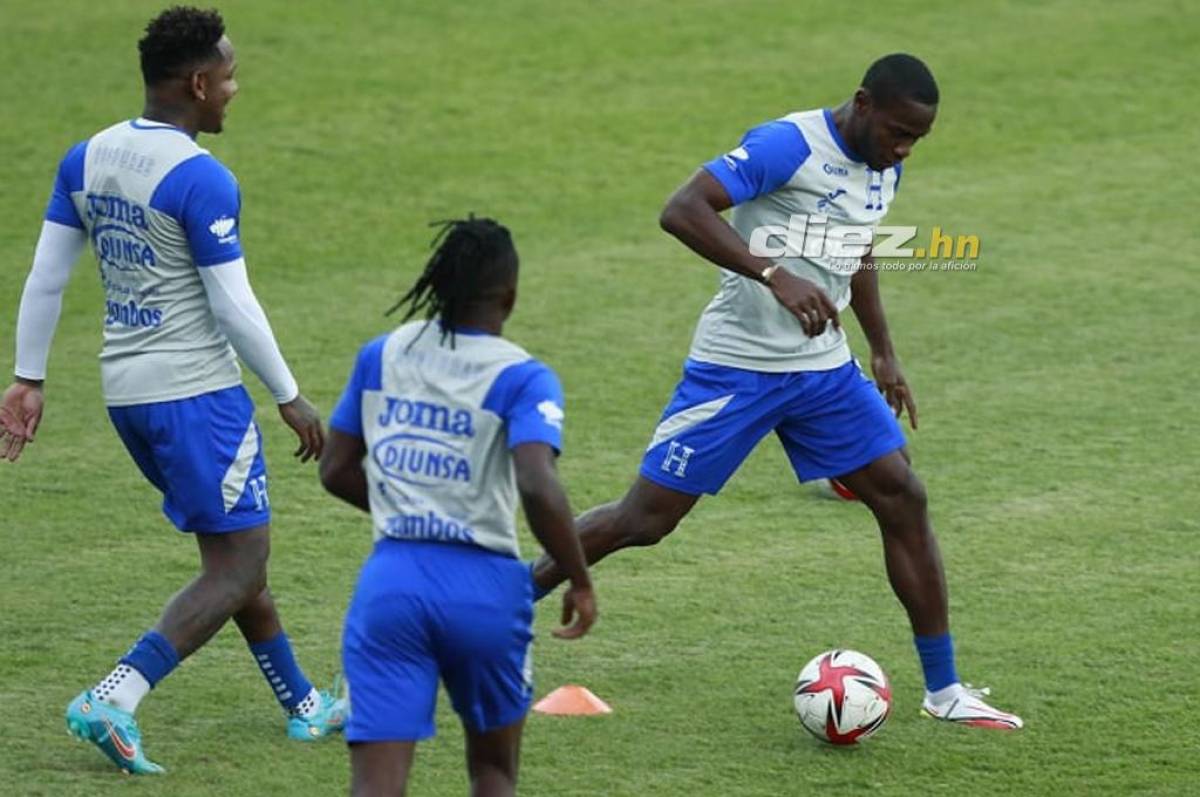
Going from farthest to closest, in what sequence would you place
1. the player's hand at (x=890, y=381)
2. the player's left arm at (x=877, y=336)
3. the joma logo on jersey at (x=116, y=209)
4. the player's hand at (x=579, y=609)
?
the player's hand at (x=890, y=381), the player's left arm at (x=877, y=336), the joma logo on jersey at (x=116, y=209), the player's hand at (x=579, y=609)

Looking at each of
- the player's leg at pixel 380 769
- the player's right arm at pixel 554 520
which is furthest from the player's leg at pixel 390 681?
the player's right arm at pixel 554 520

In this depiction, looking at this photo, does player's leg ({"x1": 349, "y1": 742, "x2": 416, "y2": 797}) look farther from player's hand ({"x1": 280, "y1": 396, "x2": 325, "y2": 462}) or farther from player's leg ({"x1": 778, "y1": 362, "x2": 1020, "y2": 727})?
player's leg ({"x1": 778, "y1": 362, "x2": 1020, "y2": 727})

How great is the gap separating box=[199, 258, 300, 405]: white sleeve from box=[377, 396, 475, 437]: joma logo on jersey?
1.31 m

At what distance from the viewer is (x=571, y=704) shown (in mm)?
7363

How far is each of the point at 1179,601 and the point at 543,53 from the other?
10301 millimetres

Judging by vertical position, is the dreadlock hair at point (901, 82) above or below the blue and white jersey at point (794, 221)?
above

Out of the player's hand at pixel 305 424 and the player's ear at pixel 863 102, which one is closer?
the player's hand at pixel 305 424

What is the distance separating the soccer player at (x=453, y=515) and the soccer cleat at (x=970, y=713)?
2253 mm

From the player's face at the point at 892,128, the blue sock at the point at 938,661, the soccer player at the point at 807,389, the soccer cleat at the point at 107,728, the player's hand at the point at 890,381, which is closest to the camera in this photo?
the soccer cleat at the point at 107,728

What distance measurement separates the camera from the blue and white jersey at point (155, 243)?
668 cm

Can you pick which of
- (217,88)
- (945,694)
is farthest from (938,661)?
(217,88)

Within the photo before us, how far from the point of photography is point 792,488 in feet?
33.1

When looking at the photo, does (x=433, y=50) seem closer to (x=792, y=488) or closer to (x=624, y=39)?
(x=624, y=39)

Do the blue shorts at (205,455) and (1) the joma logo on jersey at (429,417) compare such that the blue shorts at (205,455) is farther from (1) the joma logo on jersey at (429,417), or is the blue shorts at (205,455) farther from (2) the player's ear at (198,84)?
(1) the joma logo on jersey at (429,417)
